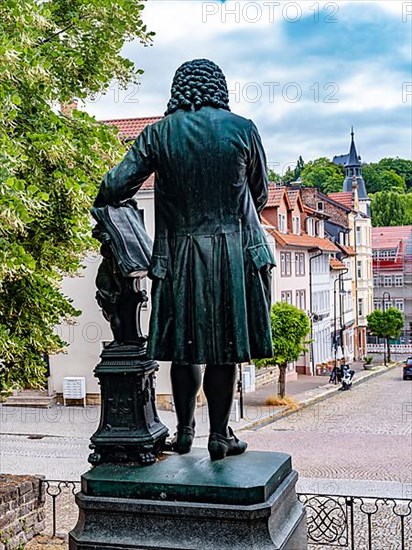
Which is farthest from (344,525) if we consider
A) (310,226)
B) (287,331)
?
(310,226)

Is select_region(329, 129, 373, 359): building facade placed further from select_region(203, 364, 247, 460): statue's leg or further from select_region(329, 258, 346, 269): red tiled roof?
select_region(203, 364, 247, 460): statue's leg

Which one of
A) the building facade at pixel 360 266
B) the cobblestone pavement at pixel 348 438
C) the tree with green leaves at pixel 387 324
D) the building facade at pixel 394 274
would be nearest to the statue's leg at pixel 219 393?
the cobblestone pavement at pixel 348 438

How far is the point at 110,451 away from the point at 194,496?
2.09ft

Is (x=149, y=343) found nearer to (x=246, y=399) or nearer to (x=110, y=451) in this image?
(x=110, y=451)

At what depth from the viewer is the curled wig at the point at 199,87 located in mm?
3580

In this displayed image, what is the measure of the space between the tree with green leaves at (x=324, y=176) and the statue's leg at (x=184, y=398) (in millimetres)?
71502

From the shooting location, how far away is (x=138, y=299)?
12.6ft

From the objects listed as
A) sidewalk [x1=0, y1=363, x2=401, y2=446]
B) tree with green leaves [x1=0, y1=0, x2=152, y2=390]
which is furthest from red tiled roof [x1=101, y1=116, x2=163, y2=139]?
tree with green leaves [x1=0, y1=0, x2=152, y2=390]

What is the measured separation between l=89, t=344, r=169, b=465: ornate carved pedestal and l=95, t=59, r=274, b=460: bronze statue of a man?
16 cm

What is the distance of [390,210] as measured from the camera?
78500 mm

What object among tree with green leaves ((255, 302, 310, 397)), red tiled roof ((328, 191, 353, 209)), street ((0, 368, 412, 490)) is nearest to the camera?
street ((0, 368, 412, 490))

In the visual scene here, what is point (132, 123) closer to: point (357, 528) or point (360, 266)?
point (357, 528)

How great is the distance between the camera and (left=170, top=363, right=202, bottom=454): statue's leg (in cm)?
374

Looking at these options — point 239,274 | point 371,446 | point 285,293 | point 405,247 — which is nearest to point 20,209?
point 239,274
